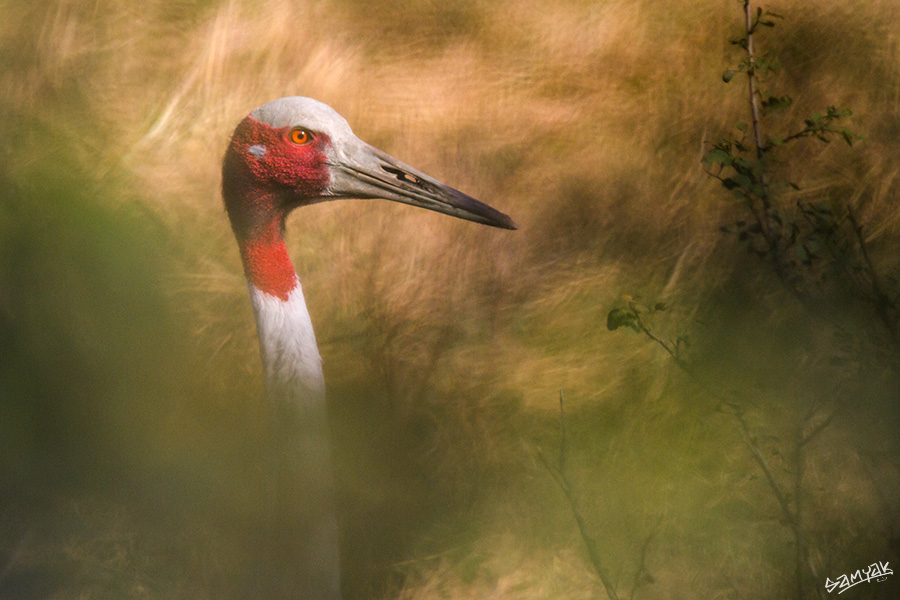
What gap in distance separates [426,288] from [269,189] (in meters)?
0.35

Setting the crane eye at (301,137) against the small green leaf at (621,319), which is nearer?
the crane eye at (301,137)

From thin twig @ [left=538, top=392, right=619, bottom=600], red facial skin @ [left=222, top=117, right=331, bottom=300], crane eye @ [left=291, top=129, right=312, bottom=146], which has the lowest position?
thin twig @ [left=538, top=392, right=619, bottom=600]

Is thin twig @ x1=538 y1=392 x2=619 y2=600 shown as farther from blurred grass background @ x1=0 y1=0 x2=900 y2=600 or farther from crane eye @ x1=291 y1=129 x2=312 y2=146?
crane eye @ x1=291 y1=129 x2=312 y2=146

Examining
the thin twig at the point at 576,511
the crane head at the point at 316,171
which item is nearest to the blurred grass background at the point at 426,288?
the thin twig at the point at 576,511

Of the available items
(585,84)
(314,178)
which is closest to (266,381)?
(314,178)

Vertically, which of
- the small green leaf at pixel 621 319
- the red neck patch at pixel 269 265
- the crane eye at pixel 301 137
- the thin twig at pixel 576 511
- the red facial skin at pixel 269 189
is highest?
the crane eye at pixel 301 137

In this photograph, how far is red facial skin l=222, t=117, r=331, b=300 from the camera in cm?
135

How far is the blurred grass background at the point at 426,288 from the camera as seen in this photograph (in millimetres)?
1495

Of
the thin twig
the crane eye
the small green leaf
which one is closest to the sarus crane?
the crane eye

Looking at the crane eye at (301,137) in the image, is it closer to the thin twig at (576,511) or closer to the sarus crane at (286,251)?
the sarus crane at (286,251)

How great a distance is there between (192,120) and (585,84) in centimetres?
75

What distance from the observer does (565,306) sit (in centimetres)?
151

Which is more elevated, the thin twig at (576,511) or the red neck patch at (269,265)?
the red neck patch at (269,265)

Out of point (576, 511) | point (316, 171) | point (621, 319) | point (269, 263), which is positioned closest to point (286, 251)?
point (269, 263)
